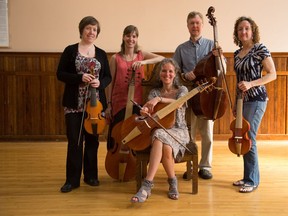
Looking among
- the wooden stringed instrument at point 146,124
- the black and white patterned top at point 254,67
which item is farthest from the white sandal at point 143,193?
the black and white patterned top at point 254,67

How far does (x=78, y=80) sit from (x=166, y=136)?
2.67 feet

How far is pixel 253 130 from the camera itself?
120 inches

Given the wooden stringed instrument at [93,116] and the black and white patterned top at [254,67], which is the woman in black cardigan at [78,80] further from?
the black and white patterned top at [254,67]

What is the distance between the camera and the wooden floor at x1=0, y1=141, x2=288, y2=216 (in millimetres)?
2699

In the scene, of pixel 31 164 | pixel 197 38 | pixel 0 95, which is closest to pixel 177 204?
pixel 197 38

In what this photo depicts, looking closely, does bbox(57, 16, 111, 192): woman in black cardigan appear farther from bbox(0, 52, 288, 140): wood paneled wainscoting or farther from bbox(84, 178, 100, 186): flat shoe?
bbox(0, 52, 288, 140): wood paneled wainscoting

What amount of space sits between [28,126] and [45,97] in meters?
0.46

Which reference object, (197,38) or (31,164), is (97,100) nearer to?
(197,38)

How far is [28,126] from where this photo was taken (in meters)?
5.22

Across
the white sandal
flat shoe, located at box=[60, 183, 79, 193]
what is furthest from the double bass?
flat shoe, located at box=[60, 183, 79, 193]

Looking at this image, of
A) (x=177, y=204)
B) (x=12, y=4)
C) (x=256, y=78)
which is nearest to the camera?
(x=177, y=204)

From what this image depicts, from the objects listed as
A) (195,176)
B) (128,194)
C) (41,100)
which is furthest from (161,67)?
(41,100)

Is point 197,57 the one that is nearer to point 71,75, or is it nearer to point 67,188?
point 71,75

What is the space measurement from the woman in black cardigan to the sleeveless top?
0.11 meters
